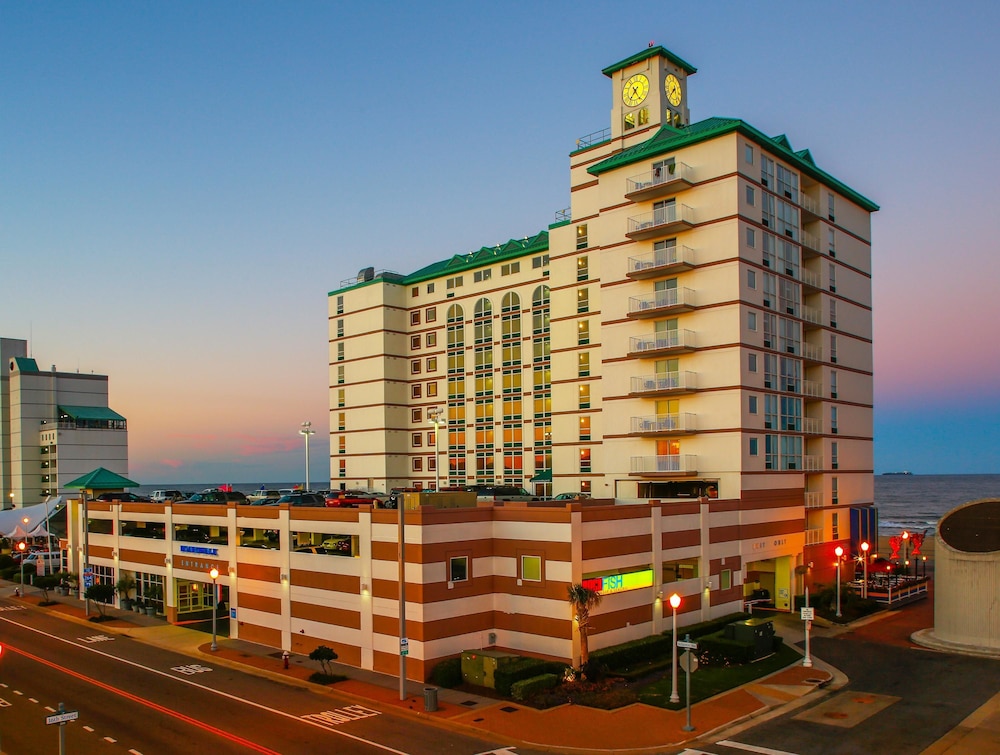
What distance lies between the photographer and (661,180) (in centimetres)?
5416

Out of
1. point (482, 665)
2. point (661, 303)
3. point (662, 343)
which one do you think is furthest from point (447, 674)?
point (661, 303)

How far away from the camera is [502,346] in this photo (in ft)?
275

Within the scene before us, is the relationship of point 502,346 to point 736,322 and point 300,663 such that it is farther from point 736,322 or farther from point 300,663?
point 300,663

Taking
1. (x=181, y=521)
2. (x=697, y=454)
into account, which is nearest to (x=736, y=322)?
(x=697, y=454)

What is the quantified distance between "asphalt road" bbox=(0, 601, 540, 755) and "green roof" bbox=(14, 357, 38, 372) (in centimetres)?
8775

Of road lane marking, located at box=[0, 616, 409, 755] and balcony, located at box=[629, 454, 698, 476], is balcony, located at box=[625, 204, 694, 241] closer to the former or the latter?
balcony, located at box=[629, 454, 698, 476]

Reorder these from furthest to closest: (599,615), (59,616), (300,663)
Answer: (59,616), (300,663), (599,615)

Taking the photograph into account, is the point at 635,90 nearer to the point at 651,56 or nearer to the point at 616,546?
the point at 651,56

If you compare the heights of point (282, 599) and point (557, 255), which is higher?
point (557, 255)

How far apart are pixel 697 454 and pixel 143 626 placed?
38.1 metres

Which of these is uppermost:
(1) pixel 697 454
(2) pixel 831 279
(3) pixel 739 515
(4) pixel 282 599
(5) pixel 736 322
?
(2) pixel 831 279

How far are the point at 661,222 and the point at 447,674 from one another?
33088mm

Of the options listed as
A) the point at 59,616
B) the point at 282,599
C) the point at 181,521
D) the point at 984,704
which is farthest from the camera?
the point at 59,616

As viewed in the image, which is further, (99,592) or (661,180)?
(99,592)
